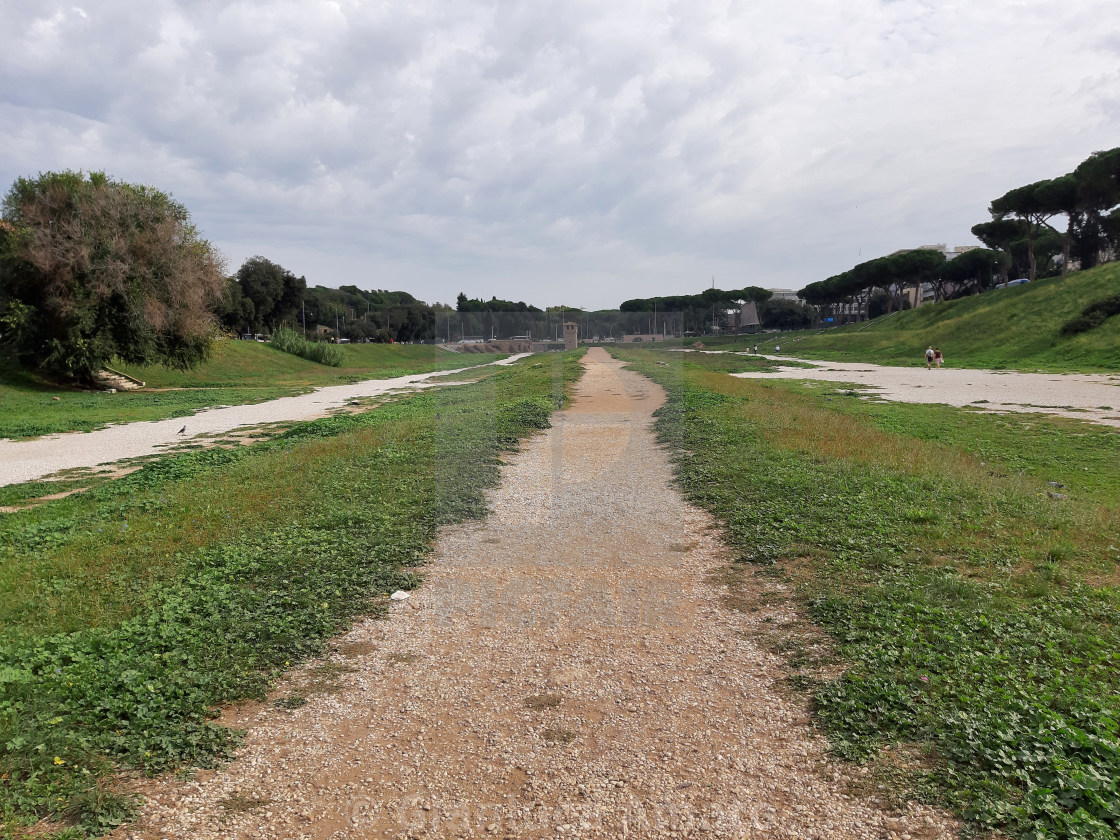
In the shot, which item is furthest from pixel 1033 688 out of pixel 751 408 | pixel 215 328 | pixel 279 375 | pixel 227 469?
pixel 279 375

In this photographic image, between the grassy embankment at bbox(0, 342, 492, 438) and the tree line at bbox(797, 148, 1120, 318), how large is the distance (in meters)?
48.6

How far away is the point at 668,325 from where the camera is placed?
6781cm

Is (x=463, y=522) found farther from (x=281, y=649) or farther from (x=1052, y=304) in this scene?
(x=1052, y=304)

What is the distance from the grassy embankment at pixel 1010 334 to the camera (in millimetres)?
34562

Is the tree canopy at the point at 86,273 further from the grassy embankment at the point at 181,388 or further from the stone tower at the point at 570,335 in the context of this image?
the stone tower at the point at 570,335

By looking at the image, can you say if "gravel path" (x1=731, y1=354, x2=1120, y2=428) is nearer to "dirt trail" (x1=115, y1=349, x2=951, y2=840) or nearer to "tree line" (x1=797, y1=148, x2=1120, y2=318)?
"dirt trail" (x1=115, y1=349, x2=951, y2=840)

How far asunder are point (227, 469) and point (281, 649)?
7.11m

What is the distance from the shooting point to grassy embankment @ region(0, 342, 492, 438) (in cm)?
1927

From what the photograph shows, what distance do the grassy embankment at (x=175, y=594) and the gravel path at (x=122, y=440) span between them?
2302mm

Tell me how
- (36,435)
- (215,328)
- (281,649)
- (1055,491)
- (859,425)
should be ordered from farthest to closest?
(215,328) → (36,435) → (859,425) → (1055,491) → (281,649)

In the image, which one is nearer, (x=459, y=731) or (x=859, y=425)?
(x=459, y=731)

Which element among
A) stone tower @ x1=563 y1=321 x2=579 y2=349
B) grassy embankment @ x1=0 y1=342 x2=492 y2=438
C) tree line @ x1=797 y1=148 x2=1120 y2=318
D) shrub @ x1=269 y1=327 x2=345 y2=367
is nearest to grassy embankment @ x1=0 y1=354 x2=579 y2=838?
grassy embankment @ x1=0 y1=342 x2=492 y2=438

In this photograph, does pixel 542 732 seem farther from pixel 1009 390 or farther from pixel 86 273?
pixel 86 273

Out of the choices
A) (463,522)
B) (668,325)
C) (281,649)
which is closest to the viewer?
(281,649)
